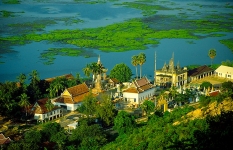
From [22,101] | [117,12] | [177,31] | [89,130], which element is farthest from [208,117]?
[117,12]

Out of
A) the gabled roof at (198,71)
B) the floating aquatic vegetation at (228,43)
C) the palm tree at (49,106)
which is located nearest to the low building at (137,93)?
the palm tree at (49,106)

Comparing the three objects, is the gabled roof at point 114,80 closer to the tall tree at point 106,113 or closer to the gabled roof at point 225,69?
the gabled roof at point 225,69

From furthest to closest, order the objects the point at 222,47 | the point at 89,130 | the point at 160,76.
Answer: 1. the point at 222,47
2. the point at 160,76
3. the point at 89,130

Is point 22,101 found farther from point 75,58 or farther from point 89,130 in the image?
point 75,58

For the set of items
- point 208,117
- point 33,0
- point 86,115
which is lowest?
point 86,115

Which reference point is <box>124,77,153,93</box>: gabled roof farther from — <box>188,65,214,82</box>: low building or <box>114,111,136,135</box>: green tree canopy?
<box>114,111,136,135</box>: green tree canopy

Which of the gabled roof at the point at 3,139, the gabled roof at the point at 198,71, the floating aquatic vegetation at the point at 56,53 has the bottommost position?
the gabled roof at the point at 3,139

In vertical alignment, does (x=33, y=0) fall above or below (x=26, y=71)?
above
